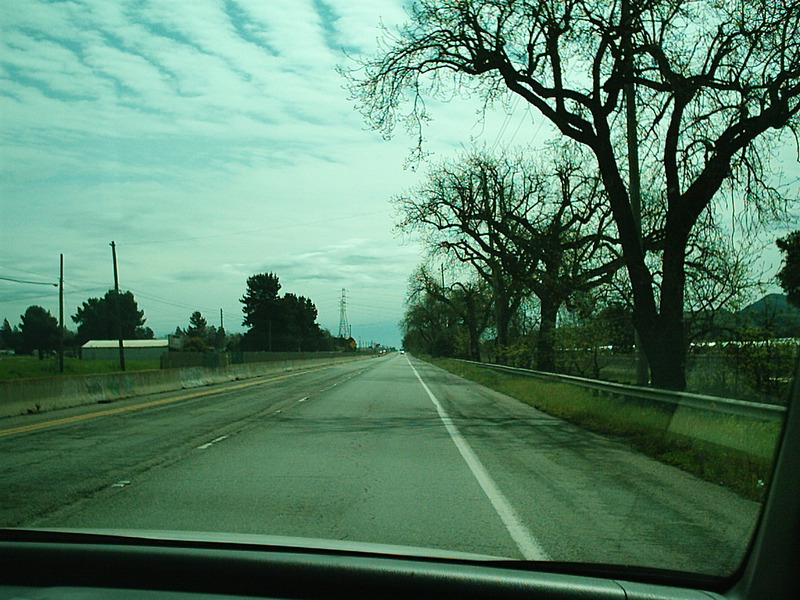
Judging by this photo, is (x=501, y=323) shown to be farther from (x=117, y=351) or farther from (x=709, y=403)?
(x=117, y=351)

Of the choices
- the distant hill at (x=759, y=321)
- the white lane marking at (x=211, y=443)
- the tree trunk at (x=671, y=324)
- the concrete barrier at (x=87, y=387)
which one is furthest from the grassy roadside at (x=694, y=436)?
the concrete barrier at (x=87, y=387)

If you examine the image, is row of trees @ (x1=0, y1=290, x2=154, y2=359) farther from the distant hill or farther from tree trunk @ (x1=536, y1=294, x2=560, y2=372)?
the distant hill

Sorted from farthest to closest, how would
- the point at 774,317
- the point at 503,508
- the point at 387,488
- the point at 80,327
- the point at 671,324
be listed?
the point at 80,327 < the point at 671,324 < the point at 774,317 < the point at 387,488 < the point at 503,508

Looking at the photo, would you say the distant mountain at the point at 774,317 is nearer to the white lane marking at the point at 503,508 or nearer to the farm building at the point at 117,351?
the white lane marking at the point at 503,508

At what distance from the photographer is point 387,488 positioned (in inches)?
364

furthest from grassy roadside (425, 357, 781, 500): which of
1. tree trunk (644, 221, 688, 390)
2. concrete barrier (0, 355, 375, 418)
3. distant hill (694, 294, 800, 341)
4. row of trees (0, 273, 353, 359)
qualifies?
row of trees (0, 273, 353, 359)

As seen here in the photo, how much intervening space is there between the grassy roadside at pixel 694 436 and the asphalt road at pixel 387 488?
0.40 m

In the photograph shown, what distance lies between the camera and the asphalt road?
676 cm

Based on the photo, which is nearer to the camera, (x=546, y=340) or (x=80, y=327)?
(x=546, y=340)

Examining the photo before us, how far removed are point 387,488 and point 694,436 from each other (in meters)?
5.71

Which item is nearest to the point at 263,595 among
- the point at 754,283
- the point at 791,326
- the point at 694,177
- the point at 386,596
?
the point at 386,596

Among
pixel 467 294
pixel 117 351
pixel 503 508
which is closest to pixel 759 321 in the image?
pixel 503 508

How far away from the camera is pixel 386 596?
367 centimetres

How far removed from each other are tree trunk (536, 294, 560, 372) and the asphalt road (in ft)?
74.8
